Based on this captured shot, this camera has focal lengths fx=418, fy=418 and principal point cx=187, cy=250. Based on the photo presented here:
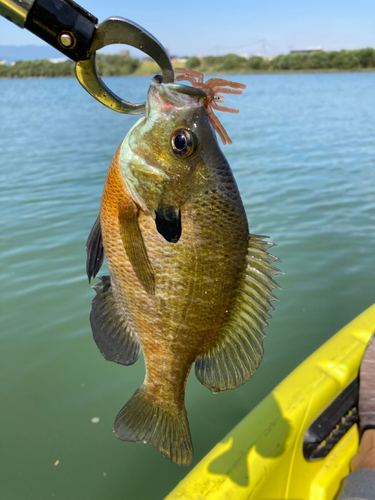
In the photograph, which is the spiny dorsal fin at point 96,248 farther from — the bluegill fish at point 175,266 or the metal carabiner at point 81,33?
the metal carabiner at point 81,33

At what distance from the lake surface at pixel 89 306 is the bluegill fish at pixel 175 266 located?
0.21 m

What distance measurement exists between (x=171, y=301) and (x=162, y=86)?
0.63 m

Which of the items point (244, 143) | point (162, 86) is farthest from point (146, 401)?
point (244, 143)

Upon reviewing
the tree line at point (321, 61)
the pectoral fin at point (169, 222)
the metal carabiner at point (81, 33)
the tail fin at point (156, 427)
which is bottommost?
the tail fin at point (156, 427)

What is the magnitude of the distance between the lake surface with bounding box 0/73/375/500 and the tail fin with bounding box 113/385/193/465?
1016 mm

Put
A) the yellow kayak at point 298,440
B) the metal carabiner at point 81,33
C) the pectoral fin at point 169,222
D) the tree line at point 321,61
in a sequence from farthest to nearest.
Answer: the tree line at point 321,61, the yellow kayak at point 298,440, the pectoral fin at point 169,222, the metal carabiner at point 81,33

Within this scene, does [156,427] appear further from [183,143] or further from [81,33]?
[81,33]

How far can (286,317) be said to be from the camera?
5.41 metres

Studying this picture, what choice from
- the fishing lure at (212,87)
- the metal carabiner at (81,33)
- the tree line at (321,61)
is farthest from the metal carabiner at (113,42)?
the tree line at (321,61)

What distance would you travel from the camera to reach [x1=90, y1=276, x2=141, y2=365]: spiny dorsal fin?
135 centimetres

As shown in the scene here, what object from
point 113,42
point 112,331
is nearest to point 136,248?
point 112,331

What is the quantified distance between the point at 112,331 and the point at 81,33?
876 millimetres

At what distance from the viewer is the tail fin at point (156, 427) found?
135 cm

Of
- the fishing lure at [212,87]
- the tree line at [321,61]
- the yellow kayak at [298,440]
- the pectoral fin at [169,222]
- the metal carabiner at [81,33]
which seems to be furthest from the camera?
the tree line at [321,61]
